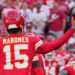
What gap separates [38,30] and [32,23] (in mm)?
366

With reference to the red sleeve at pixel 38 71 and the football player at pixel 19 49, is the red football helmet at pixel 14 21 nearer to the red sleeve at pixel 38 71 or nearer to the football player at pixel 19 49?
the football player at pixel 19 49

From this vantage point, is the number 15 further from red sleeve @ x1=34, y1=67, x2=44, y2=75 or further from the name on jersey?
red sleeve @ x1=34, y1=67, x2=44, y2=75

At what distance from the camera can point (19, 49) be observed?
4.64m

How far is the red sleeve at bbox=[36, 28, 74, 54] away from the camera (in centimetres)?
460

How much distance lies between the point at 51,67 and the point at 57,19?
9.36ft

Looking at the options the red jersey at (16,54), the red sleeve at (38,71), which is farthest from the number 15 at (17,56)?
the red sleeve at (38,71)

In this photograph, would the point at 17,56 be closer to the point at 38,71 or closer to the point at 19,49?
the point at 19,49

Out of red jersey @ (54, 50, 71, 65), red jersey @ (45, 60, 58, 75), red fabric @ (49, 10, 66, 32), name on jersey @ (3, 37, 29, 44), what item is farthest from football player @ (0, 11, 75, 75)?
red fabric @ (49, 10, 66, 32)

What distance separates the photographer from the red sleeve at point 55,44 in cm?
460

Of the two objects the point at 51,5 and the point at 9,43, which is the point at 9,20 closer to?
the point at 9,43

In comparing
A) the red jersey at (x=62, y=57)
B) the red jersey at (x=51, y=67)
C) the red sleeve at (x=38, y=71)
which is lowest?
the red jersey at (x=51, y=67)

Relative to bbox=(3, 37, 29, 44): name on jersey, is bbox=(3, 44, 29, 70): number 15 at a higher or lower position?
lower

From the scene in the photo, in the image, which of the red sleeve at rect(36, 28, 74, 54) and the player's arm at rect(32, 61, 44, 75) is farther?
the player's arm at rect(32, 61, 44, 75)

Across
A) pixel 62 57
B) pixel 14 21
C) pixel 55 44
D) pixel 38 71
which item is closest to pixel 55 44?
pixel 55 44
